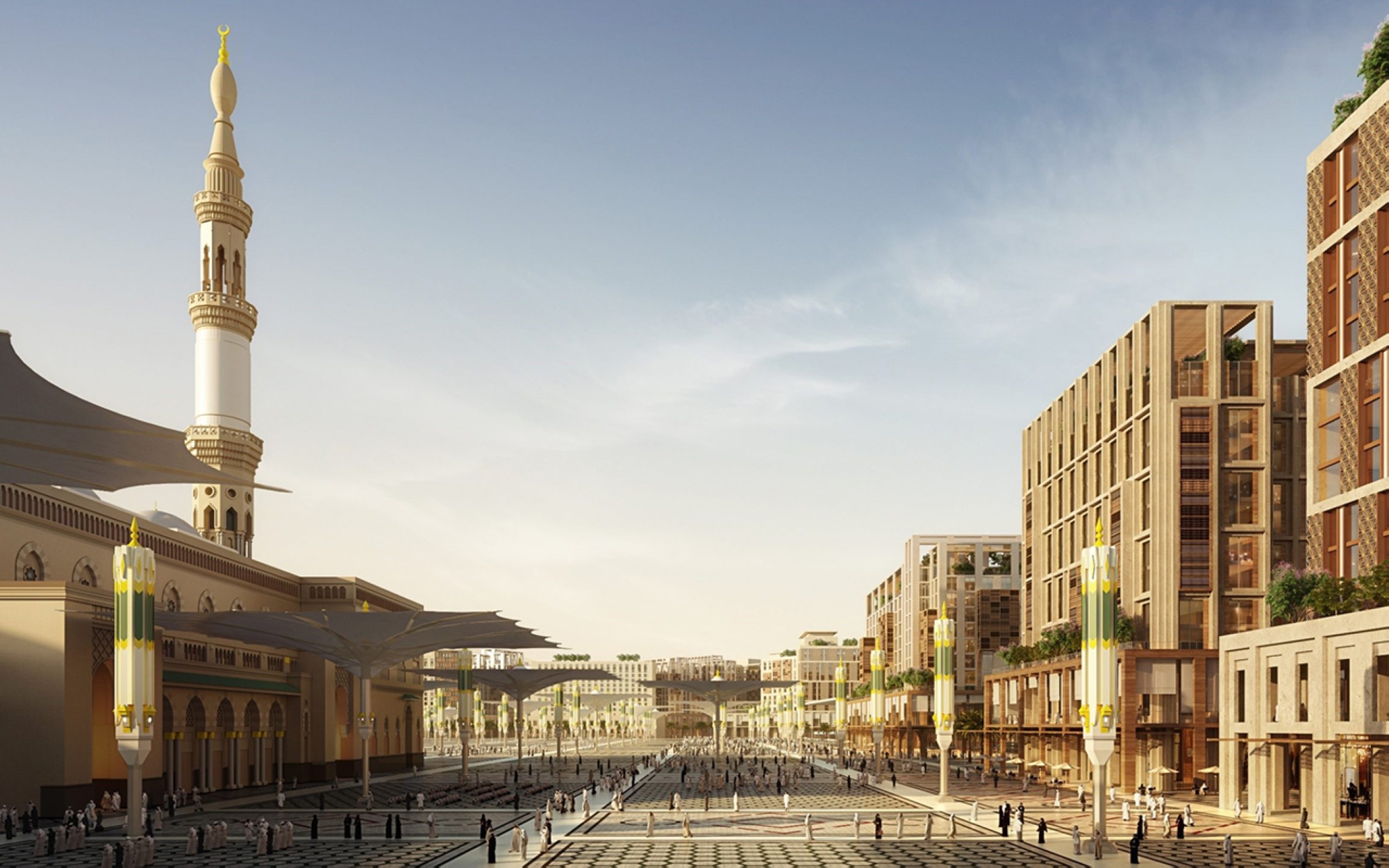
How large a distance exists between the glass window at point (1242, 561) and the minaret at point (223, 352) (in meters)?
57.0

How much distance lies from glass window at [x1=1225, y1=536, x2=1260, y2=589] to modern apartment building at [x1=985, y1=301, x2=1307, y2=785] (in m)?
0.07

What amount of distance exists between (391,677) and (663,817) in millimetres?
45108

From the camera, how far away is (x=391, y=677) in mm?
91562

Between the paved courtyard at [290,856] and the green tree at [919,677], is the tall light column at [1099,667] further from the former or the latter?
the green tree at [919,677]

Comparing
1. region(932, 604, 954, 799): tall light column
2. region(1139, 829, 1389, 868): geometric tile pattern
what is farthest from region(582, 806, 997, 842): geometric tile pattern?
region(1139, 829, 1389, 868): geometric tile pattern

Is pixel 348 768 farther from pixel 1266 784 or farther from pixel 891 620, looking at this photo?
pixel 891 620

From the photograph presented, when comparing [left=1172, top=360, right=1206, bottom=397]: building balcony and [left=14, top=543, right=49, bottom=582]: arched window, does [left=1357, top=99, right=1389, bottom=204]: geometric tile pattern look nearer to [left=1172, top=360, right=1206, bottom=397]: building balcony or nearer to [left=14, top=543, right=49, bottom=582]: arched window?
[left=1172, top=360, right=1206, bottom=397]: building balcony

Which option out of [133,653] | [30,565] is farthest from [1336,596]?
[30,565]

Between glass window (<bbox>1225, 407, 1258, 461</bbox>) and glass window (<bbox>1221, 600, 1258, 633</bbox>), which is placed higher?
glass window (<bbox>1225, 407, 1258, 461</bbox>)

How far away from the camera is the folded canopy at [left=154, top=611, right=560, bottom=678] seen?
56.6m

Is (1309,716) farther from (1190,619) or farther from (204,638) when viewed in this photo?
(204,638)

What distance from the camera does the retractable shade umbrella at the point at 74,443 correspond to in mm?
21797

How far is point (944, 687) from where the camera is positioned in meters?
58.1

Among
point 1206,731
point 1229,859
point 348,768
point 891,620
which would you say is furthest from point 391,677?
point 891,620
